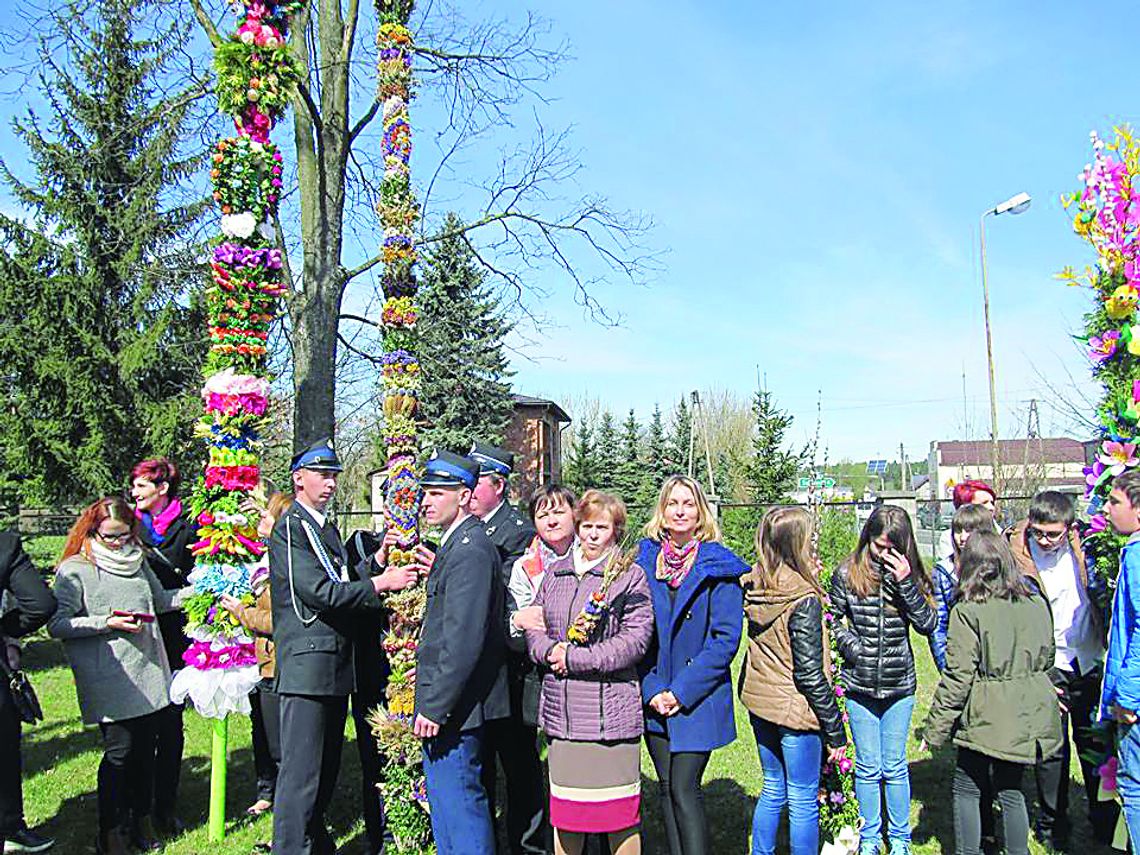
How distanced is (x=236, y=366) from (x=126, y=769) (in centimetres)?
246

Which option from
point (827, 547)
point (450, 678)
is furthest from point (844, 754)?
point (827, 547)

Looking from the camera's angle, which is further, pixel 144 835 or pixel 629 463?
pixel 629 463

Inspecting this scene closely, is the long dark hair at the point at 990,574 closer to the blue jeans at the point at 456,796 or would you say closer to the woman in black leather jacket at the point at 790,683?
the woman in black leather jacket at the point at 790,683

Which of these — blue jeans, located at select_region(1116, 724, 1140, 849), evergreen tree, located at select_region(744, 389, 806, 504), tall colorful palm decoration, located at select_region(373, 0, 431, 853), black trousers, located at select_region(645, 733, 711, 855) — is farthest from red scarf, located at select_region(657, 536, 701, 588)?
evergreen tree, located at select_region(744, 389, 806, 504)

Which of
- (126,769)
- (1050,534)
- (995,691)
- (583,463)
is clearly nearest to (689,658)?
(995,691)

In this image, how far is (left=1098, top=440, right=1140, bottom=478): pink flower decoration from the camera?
498 centimetres

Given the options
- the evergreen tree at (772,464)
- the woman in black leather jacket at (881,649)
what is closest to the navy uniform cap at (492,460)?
the woman in black leather jacket at (881,649)

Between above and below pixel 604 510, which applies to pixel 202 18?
above

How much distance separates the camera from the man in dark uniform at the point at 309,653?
4.32m

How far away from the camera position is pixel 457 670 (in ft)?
12.4

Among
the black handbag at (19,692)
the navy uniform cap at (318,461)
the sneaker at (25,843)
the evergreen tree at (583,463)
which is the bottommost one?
the sneaker at (25,843)

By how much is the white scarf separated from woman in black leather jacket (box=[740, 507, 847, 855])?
3.67 m

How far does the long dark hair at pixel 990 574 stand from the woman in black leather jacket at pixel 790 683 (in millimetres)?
796

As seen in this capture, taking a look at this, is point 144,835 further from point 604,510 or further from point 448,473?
point 604,510
